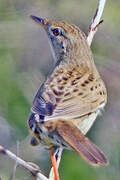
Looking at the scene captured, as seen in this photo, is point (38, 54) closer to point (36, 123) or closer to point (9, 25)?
point (9, 25)

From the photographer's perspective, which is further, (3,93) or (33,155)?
(3,93)

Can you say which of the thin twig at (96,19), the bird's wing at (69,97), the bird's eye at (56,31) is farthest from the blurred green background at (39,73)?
the thin twig at (96,19)

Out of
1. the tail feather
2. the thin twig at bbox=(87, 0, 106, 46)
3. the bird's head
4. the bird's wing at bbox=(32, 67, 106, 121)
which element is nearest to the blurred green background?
the bird's head

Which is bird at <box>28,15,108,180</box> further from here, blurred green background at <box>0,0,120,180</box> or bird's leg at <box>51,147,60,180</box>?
blurred green background at <box>0,0,120,180</box>

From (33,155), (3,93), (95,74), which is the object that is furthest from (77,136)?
(3,93)

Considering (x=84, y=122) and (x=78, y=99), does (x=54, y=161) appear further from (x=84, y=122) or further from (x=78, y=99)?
(x=78, y=99)

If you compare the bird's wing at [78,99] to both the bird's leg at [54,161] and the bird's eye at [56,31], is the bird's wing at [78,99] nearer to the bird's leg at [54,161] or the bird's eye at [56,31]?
the bird's leg at [54,161]

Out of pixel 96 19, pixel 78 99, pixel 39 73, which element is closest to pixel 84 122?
pixel 78 99
